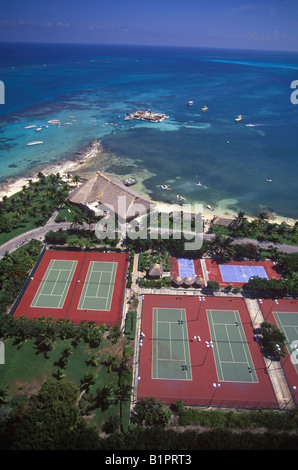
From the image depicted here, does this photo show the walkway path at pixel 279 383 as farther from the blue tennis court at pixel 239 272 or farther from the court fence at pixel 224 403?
the blue tennis court at pixel 239 272

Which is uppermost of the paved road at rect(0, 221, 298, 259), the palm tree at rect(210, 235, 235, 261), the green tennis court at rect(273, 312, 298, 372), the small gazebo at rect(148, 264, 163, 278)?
the palm tree at rect(210, 235, 235, 261)

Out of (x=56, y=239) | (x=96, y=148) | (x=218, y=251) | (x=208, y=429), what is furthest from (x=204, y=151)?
(x=208, y=429)

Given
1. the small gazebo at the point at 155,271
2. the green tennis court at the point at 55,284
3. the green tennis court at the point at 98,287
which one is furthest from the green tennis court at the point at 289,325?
the green tennis court at the point at 55,284

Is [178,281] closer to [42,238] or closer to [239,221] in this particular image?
[239,221]

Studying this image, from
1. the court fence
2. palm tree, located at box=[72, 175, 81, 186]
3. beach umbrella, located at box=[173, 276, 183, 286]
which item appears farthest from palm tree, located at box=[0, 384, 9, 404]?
palm tree, located at box=[72, 175, 81, 186]

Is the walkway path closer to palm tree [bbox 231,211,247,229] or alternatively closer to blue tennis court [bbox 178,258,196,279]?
blue tennis court [bbox 178,258,196,279]

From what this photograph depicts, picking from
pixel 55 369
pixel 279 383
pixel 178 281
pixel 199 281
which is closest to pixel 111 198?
pixel 178 281
